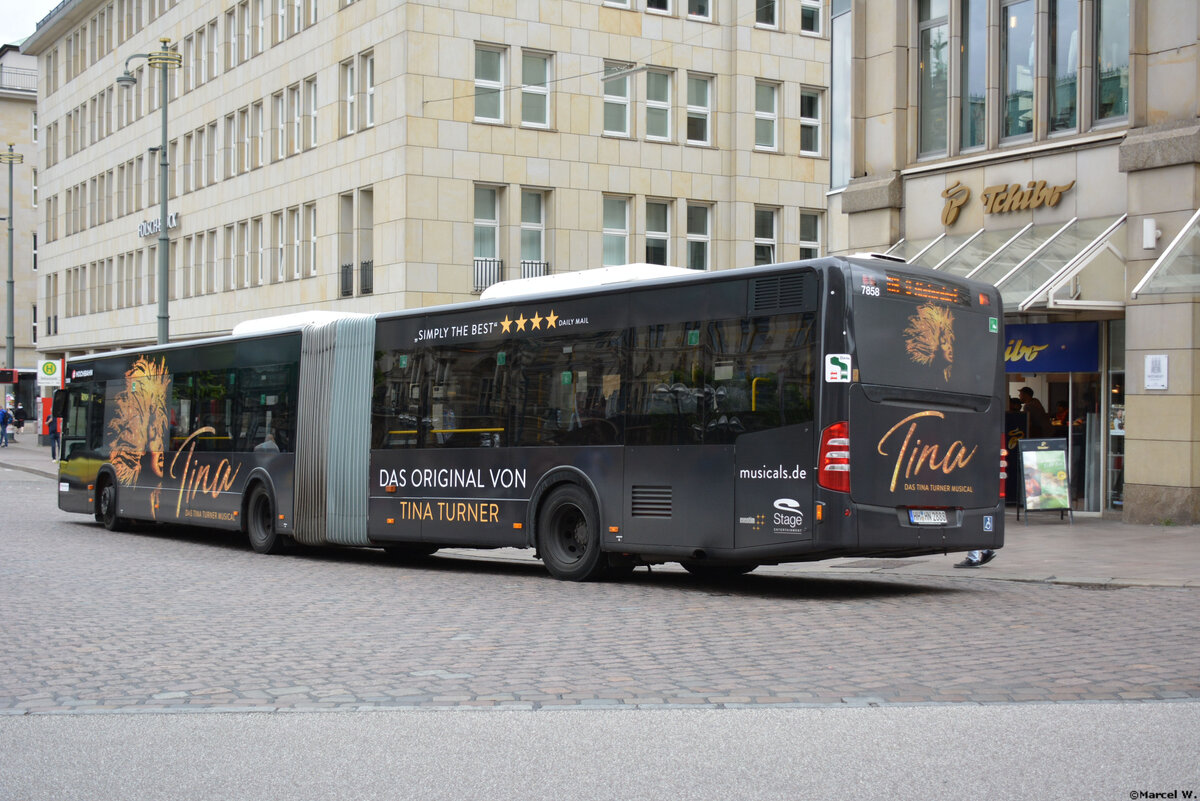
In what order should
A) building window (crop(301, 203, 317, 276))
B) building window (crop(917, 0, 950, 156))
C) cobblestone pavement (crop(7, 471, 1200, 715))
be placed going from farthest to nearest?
1. building window (crop(301, 203, 317, 276))
2. building window (crop(917, 0, 950, 156))
3. cobblestone pavement (crop(7, 471, 1200, 715))

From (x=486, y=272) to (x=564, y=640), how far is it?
30.7 m

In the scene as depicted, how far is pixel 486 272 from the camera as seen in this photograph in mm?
40781

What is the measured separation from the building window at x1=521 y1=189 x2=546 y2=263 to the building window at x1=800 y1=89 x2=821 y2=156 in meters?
9.13

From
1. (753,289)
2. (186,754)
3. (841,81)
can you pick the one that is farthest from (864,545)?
(841,81)

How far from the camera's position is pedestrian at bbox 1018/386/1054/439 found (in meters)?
23.4

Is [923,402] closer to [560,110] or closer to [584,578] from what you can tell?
[584,578]

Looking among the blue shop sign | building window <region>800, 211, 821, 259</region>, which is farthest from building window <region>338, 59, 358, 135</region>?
the blue shop sign

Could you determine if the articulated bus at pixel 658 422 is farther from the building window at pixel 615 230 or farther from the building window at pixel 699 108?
the building window at pixel 699 108

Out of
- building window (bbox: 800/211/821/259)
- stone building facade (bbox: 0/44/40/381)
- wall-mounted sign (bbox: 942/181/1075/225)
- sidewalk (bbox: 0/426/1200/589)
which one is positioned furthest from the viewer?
stone building facade (bbox: 0/44/40/381)

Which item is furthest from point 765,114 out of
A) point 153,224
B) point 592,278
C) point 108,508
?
point 592,278

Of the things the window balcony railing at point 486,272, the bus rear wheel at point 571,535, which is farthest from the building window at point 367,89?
the bus rear wheel at point 571,535

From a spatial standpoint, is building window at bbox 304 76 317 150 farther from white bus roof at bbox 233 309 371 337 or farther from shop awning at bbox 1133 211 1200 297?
shop awning at bbox 1133 211 1200 297

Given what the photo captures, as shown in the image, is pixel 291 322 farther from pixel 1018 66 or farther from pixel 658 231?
pixel 658 231

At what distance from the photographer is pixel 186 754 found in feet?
22.6
